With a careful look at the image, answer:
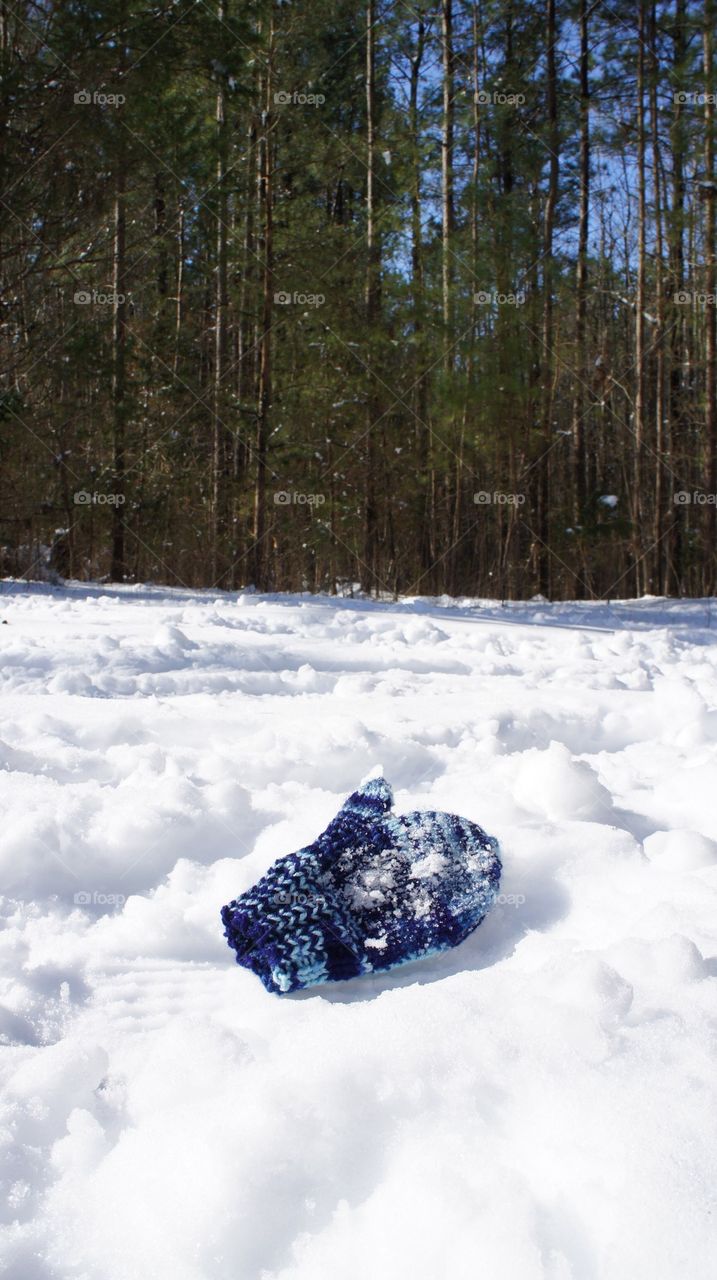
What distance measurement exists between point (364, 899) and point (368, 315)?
37.0 feet

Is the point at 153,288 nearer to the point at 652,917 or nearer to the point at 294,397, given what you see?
the point at 294,397

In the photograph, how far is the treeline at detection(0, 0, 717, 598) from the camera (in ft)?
35.5

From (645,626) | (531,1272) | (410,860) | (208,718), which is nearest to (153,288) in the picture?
(645,626)

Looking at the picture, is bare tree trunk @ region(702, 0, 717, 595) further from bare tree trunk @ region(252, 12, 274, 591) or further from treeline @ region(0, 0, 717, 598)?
bare tree trunk @ region(252, 12, 274, 591)

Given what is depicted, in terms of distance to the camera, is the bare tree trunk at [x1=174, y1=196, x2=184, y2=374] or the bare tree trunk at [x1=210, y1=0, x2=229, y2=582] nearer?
the bare tree trunk at [x1=210, y1=0, x2=229, y2=582]

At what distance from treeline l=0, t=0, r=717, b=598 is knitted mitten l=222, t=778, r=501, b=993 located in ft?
28.0

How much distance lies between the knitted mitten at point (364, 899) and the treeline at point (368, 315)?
8534 millimetres

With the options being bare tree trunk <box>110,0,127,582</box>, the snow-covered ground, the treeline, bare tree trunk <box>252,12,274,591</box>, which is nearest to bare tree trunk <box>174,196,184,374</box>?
the treeline

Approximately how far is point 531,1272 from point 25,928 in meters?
1.18

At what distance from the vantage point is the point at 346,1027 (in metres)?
1.38

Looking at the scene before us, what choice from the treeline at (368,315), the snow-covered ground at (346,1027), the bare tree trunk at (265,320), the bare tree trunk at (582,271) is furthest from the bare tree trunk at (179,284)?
the snow-covered ground at (346,1027)

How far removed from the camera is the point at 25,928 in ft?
5.80

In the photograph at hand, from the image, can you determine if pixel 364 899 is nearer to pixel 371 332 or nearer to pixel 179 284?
pixel 371 332

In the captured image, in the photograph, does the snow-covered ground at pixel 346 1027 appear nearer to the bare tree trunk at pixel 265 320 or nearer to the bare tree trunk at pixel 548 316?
the bare tree trunk at pixel 265 320
